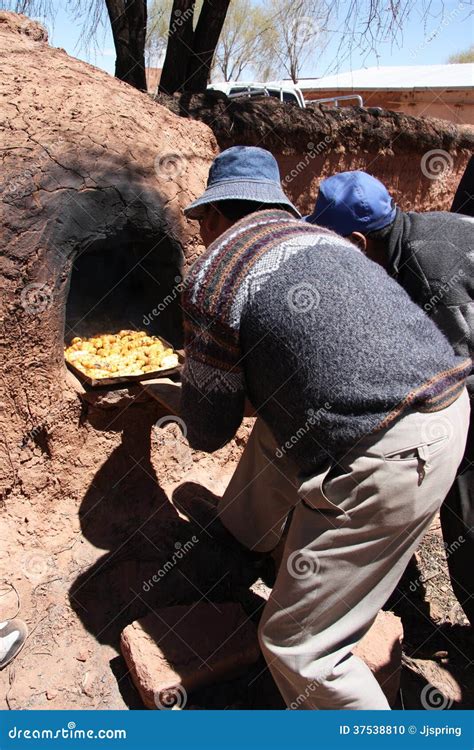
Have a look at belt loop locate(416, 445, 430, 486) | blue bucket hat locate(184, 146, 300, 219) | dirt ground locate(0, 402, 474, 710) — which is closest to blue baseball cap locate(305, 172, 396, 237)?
blue bucket hat locate(184, 146, 300, 219)

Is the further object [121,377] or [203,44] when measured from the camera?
[203,44]

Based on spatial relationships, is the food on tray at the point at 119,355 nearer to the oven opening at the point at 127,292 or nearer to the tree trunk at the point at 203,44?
the oven opening at the point at 127,292

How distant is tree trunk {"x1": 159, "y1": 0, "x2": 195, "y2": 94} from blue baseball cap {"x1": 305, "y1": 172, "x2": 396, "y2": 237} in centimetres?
378

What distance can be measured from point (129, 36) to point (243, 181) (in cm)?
429

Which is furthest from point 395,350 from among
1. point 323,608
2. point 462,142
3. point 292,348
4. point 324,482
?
point 462,142

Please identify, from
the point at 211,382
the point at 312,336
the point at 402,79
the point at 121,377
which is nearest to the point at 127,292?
the point at 121,377

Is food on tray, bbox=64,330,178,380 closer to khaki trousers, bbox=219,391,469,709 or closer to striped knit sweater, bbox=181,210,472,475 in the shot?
striped knit sweater, bbox=181,210,472,475

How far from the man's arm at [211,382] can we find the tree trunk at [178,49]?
4310mm

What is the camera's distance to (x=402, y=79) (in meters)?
16.1

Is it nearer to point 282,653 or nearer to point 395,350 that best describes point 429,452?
point 395,350

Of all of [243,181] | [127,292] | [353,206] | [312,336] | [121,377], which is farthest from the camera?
[127,292]

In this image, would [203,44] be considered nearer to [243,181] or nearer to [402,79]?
[243,181]

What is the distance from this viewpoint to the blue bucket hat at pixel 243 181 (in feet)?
6.64

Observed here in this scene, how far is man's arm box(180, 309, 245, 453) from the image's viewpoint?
1.88 metres
